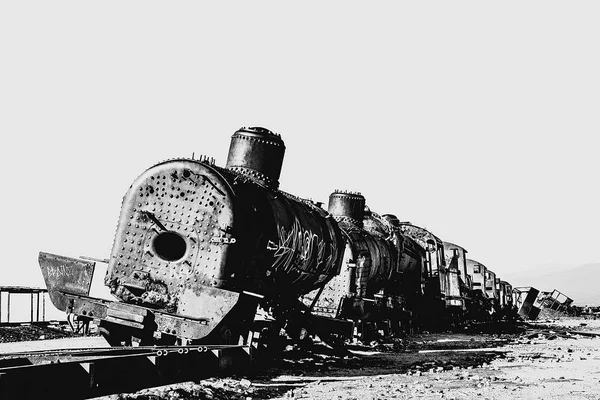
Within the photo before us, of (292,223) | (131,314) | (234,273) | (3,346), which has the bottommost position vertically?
(3,346)

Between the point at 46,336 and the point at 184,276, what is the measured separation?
715 cm

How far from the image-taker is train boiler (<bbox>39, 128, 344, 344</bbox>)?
8430mm

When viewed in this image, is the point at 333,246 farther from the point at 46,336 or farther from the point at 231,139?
the point at 46,336

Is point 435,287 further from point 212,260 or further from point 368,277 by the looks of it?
point 212,260

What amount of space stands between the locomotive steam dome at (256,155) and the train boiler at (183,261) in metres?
0.97

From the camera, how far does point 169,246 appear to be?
944 centimetres

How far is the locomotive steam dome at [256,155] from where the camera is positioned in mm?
11539

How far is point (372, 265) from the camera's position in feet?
57.3

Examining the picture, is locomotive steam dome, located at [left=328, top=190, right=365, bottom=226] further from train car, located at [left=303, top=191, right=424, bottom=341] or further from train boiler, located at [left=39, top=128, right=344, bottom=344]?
train boiler, located at [left=39, top=128, right=344, bottom=344]

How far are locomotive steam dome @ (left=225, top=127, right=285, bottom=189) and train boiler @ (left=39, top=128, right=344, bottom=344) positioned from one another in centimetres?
97

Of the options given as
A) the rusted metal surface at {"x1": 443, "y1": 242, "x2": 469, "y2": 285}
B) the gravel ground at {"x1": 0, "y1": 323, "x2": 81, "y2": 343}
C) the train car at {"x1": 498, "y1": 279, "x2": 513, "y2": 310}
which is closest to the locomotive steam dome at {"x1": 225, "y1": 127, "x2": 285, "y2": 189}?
the gravel ground at {"x1": 0, "y1": 323, "x2": 81, "y2": 343}

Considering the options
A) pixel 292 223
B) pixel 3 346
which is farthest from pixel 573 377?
pixel 3 346

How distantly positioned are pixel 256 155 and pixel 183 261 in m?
2.97

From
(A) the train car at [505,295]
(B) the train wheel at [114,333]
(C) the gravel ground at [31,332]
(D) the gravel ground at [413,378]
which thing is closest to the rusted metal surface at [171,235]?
(B) the train wheel at [114,333]
